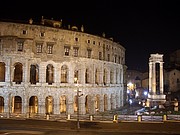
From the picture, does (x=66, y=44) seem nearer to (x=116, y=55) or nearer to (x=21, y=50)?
(x=21, y=50)

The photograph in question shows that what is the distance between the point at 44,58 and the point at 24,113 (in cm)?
926

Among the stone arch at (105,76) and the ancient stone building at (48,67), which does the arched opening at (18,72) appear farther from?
the stone arch at (105,76)

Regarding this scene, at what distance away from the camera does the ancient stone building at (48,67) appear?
128 ft

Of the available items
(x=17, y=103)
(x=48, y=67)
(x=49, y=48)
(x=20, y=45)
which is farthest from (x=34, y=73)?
(x=17, y=103)

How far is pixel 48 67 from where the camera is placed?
4391 centimetres

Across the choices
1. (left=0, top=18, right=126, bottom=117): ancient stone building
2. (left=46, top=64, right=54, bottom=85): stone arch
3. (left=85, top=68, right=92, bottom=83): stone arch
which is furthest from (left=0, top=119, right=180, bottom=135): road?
(left=85, top=68, right=92, bottom=83): stone arch

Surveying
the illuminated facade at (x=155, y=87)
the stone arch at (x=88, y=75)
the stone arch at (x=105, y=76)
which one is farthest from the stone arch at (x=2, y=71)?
the illuminated facade at (x=155, y=87)

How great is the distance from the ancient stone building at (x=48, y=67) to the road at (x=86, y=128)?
6473mm

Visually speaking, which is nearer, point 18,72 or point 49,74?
point 18,72

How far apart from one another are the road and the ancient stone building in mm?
6473

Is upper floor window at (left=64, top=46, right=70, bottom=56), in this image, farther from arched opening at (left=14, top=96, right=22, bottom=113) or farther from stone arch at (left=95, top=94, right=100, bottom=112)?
stone arch at (left=95, top=94, right=100, bottom=112)

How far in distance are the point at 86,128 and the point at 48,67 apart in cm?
1776

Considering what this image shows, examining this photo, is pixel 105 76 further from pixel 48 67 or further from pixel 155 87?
pixel 48 67

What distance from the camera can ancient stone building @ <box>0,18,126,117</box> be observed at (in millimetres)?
38938
